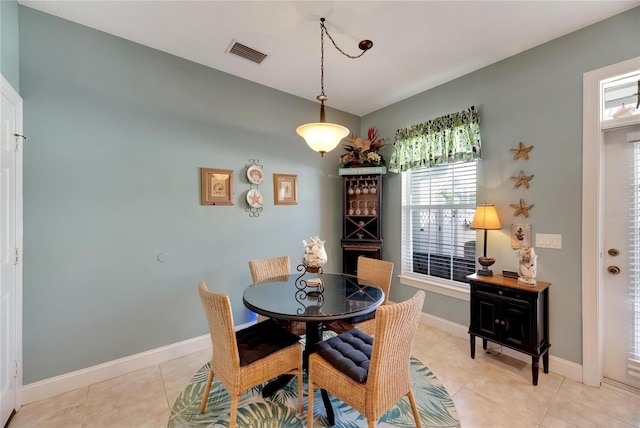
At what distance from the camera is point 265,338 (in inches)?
74.6

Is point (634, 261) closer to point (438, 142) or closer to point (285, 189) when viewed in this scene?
point (438, 142)

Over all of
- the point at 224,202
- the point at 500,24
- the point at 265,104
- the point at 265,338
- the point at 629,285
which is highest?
the point at 500,24

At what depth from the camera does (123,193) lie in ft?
7.77

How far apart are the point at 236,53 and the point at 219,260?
6.76 feet

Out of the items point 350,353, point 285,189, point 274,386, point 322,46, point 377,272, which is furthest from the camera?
point 285,189

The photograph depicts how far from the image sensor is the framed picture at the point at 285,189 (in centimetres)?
329

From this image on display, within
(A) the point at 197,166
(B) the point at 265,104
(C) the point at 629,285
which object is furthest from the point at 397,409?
(B) the point at 265,104

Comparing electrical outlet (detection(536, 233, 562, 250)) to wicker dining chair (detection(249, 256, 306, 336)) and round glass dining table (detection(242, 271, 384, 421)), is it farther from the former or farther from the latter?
wicker dining chair (detection(249, 256, 306, 336))

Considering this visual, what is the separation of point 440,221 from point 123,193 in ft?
11.0

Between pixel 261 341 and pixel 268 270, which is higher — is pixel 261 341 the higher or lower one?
the lower one

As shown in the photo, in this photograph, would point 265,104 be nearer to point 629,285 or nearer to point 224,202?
point 224,202

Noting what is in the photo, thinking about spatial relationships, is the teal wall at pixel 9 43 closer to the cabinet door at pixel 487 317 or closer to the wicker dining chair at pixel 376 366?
the wicker dining chair at pixel 376 366

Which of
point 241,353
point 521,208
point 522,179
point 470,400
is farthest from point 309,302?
point 522,179

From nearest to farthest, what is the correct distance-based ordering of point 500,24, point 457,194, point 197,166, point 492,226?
1. point 500,24
2. point 492,226
3. point 197,166
4. point 457,194
